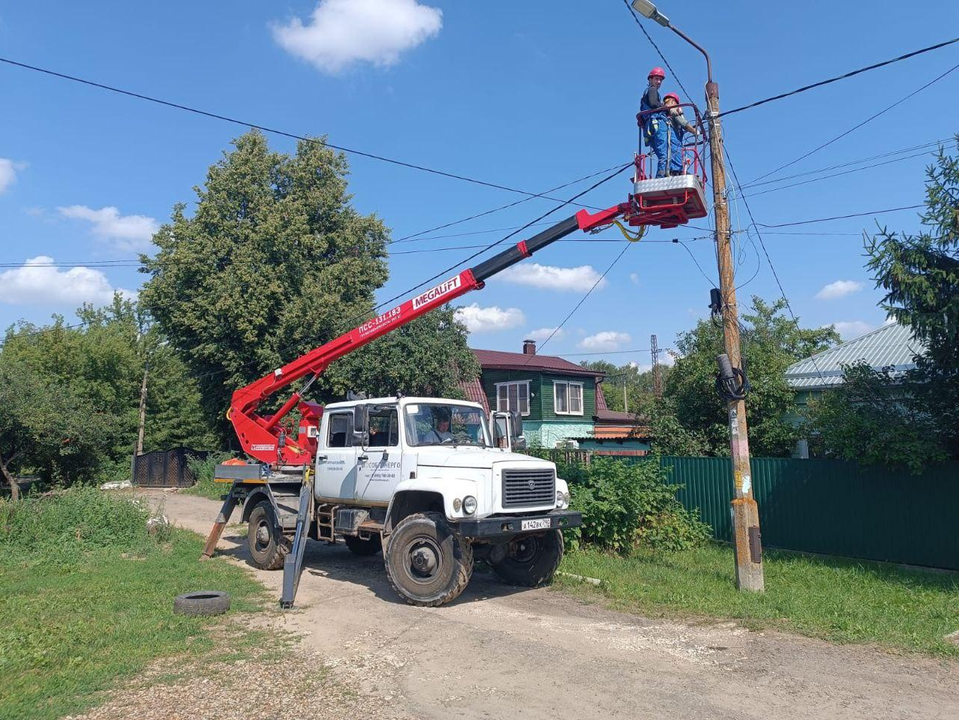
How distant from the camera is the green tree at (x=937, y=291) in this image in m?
1.66

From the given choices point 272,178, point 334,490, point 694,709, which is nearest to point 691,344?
point 334,490

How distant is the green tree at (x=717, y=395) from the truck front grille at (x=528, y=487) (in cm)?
650

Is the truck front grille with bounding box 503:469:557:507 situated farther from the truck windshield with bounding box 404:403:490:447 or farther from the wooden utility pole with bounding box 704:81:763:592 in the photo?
the wooden utility pole with bounding box 704:81:763:592

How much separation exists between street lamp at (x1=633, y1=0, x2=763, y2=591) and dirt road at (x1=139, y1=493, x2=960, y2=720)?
1.57m

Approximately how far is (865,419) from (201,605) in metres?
8.81

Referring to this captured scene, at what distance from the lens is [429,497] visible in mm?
9820

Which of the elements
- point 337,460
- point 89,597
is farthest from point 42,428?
point 337,460

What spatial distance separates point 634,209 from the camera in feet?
31.8

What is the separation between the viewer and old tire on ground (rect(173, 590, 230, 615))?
29.1ft

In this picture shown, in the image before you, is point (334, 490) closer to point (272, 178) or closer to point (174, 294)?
point (174, 294)

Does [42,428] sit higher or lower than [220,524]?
higher

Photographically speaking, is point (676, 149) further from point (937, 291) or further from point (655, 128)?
point (937, 291)

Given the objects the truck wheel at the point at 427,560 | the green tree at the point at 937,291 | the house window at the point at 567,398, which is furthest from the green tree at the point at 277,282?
the green tree at the point at 937,291

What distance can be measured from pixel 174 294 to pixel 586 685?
23290mm
